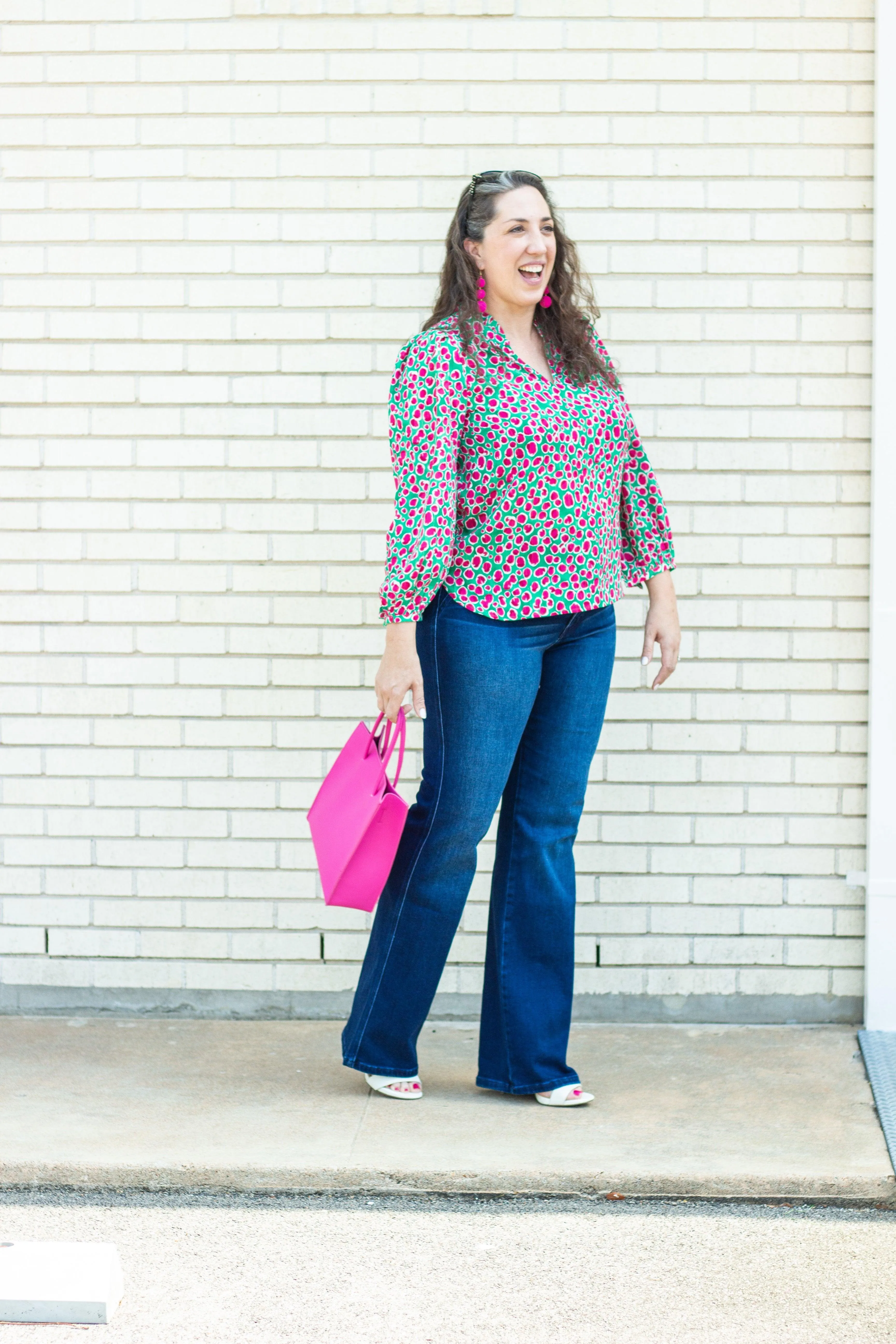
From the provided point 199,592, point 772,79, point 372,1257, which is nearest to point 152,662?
point 199,592

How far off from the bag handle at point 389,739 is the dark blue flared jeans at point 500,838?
3.2 inches

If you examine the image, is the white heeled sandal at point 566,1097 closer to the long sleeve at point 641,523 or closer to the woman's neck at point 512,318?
the long sleeve at point 641,523

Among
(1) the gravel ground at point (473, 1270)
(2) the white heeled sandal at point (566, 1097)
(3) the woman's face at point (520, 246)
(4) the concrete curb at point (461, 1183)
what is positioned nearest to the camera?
(1) the gravel ground at point (473, 1270)

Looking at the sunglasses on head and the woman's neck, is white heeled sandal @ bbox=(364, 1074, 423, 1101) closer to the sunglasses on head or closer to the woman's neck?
the woman's neck

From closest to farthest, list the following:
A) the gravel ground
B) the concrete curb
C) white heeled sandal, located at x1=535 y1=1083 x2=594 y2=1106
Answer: the gravel ground, the concrete curb, white heeled sandal, located at x1=535 y1=1083 x2=594 y2=1106

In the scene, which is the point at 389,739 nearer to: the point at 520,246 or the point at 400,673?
the point at 400,673

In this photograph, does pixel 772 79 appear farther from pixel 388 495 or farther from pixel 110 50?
pixel 110 50

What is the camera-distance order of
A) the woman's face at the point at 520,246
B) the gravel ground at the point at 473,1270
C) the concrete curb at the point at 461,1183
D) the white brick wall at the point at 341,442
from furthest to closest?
1. the white brick wall at the point at 341,442
2. the woman's face at the point at 520,246
3. the concrete curb at the point at 461,1183
4. the gravel ground at the point at 473,1270

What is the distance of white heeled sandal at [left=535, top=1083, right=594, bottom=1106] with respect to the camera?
3.28 meters

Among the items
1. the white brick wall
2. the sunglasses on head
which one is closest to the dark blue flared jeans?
the white brick wall

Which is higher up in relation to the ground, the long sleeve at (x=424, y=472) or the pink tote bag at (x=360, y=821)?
the long sleeve at (x=424, y=472)

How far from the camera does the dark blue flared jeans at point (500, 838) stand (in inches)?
123

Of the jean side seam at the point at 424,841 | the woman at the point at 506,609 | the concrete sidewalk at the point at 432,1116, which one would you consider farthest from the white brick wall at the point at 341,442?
the jean side seam at the point at 424,841

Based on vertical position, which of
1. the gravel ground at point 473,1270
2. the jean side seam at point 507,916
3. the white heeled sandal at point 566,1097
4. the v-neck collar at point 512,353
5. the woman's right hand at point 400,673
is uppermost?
the v-neck collar at point 512,353
